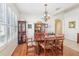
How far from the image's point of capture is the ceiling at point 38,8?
2.31 metres

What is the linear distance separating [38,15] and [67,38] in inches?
38.9

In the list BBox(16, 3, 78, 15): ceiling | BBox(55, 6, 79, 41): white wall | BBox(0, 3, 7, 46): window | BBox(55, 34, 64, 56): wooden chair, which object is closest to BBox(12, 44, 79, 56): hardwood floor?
BBox(55, 34, 64, 56): wooden chair

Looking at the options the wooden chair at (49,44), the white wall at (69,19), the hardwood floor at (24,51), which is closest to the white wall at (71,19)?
the white wall at (69,19)

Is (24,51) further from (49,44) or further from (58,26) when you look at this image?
(58,26)

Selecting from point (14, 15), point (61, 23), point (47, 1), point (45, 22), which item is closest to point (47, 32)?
point (45, 22)

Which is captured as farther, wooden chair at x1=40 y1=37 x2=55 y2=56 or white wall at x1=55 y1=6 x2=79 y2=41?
wooden chair at x1=40 y1=37 x2=55 y2=56

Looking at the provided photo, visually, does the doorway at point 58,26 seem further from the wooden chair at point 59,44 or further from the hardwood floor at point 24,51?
the hardwood floor at point 24,51

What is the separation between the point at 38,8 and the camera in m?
2.39

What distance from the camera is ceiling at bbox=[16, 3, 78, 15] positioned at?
231 cm

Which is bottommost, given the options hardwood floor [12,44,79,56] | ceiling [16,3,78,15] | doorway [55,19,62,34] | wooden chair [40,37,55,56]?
hardwood floor [12,44,79,56]

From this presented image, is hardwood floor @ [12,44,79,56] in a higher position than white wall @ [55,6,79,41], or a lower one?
lower

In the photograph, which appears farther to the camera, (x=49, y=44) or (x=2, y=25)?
(x=49, y=44)

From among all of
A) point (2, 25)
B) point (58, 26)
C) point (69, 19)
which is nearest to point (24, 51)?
point (2, 25)

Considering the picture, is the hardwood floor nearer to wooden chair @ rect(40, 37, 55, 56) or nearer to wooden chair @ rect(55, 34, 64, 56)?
wooden chair @ rect(55, 34, 64, 56)
